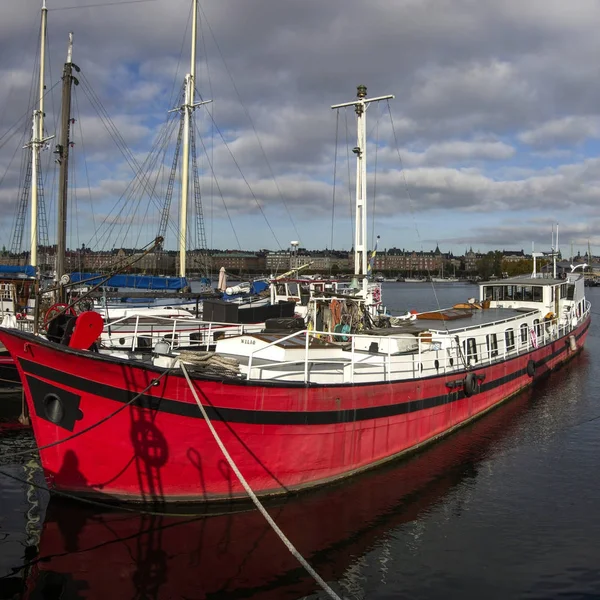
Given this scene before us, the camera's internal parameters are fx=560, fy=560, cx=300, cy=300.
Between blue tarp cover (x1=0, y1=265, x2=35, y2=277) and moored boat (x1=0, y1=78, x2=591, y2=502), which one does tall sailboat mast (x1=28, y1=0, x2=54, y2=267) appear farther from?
moored boat (x1=0, y1=78, x2=591, y2=502)

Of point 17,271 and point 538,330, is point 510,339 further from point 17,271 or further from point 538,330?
point 17,271

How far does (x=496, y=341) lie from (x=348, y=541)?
14.0 m

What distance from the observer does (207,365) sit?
11.8 meters

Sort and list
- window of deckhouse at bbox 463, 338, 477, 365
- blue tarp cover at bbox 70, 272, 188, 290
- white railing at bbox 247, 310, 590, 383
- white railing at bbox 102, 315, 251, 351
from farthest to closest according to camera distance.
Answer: blue tarp cover at bbox 70, 272, 188, 290
window of deckhouse at bbox 463, 338, 477, 365
white railing at bbox 102, 315, 251, 351
white railing at bbox 247, 310, 590, 383

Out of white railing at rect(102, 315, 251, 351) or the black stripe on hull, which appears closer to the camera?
the black stripe on hull

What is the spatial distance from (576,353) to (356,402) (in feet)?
95.2

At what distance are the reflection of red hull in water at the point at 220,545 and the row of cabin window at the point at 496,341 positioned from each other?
7.21 meters

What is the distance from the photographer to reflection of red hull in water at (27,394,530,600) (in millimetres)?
9602

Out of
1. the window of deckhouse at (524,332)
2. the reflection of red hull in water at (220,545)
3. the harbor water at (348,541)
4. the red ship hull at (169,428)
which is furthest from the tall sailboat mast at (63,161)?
the window of deckhouse at (524,332)

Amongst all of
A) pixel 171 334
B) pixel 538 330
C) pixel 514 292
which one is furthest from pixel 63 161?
pixel 514 292

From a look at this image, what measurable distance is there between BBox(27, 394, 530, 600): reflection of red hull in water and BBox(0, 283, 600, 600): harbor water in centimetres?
3

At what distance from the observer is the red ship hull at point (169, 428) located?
11.2 m

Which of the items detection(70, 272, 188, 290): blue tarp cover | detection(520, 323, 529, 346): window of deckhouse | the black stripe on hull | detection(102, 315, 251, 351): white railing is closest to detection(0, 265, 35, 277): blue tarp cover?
detection(70, 272, 188, 290): blue tarp cover

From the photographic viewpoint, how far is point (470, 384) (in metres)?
18.0
